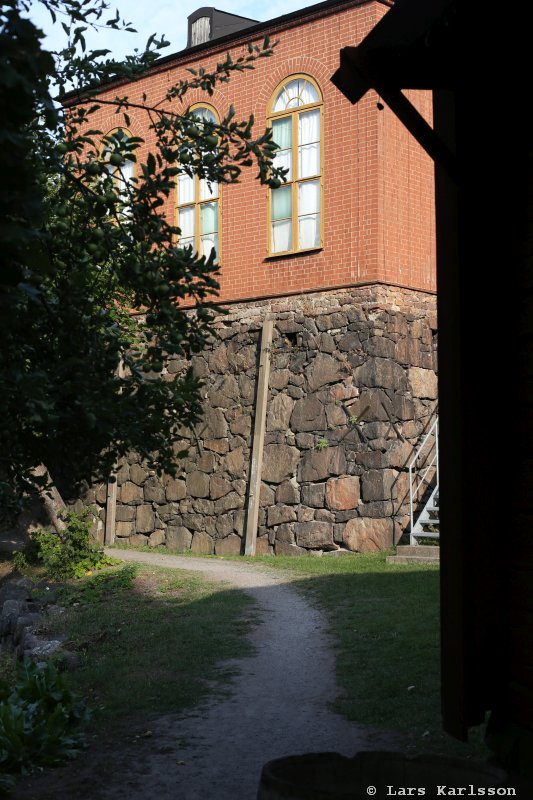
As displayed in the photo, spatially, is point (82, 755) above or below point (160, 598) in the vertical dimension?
below

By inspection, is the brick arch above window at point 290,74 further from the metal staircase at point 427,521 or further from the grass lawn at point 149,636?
the grass lawn at point 149,636

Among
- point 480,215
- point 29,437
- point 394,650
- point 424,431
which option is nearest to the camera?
point 480,215

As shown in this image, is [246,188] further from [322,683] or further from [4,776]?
[4,776]

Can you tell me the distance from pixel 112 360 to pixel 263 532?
36.0 feet

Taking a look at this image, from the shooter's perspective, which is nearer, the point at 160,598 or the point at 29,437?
the point at 29,437

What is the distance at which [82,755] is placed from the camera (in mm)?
6219

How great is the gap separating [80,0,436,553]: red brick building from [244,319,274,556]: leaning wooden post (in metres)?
0.06

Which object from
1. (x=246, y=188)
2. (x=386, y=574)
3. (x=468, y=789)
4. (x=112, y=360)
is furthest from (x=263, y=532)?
(x=468, y=789)

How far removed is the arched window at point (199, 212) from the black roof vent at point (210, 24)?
9.76 metres

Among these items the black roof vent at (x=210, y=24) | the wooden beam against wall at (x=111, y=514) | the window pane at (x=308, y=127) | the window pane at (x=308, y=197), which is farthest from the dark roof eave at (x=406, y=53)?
the black roof vent at (x=210, y=24)

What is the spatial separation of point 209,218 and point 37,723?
12713 mm

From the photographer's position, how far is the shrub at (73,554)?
14.1 meters

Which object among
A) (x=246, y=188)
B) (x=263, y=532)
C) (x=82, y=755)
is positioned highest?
(x=246, y=188)

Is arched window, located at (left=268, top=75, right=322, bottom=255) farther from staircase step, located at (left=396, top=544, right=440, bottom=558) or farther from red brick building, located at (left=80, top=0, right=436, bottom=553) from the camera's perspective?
staircase step, located at (left=396, top=544, right=440, bottom=558)
